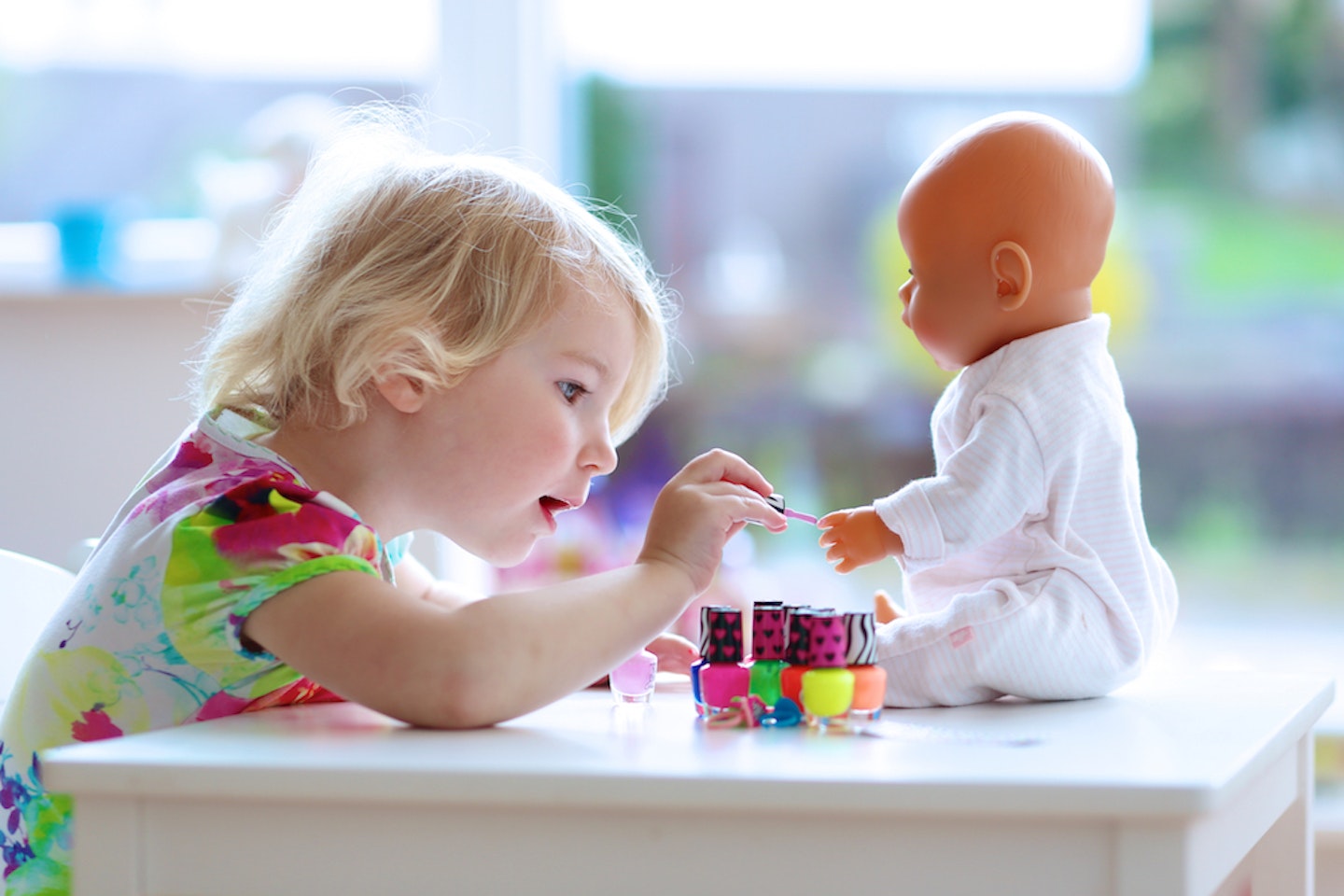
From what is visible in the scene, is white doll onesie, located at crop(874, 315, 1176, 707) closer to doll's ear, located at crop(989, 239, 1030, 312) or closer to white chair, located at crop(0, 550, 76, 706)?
doll's ear, located at crop(989, 239, 1030, 312)

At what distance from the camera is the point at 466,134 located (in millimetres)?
1763

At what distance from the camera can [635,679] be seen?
0.84 meters

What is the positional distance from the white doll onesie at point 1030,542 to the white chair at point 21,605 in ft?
2.38

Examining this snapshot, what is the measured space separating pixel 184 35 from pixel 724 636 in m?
1.50

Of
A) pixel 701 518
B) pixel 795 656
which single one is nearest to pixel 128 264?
pixel 701 518

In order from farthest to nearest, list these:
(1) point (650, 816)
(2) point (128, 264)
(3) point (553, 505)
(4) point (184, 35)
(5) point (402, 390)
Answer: (4) point (184, 35)
(2) point (128, 264)
(3) point (553, 505)
(5) point (402, 390)
(1) point (650, 816)

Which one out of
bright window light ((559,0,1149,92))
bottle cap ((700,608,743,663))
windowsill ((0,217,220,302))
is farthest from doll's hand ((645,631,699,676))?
bright window light ((559,0,1149,92))

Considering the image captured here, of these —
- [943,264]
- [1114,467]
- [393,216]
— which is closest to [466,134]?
[393,216]

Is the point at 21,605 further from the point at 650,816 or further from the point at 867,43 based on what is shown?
the point at 867,43

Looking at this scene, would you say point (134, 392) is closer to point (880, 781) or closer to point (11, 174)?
point (11, 174)

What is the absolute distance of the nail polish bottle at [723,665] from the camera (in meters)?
0.74

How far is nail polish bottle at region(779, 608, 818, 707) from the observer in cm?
72

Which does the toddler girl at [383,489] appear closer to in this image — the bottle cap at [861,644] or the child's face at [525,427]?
the child's face at [525,427]

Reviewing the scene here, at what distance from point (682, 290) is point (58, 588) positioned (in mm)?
979
